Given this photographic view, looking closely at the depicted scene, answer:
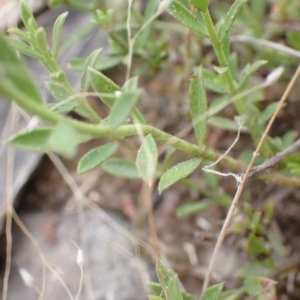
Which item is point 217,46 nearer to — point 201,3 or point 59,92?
point 201,3

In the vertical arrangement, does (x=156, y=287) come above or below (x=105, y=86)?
below

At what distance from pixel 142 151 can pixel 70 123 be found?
257mm

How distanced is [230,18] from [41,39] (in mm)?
453

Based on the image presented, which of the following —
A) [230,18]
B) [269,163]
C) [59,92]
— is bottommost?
[269,163]

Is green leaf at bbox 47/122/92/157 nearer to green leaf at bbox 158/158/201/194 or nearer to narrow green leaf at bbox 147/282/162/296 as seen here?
green leaf at bbox 158/158/201/194

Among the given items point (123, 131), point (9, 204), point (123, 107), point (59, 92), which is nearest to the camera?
point (123, 107)

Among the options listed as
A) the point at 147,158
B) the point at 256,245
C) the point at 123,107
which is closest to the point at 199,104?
the point at 147,158

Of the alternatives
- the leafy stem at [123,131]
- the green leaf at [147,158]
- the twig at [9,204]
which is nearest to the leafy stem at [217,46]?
the leafy stem at [123,131]

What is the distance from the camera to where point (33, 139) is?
0.94 meters

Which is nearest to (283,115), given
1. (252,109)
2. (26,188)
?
(252,109)

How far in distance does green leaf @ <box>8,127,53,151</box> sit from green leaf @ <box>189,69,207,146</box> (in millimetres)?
428

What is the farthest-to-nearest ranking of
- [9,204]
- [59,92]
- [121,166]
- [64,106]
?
[9,204], [121,166], [59,92], [64,106]

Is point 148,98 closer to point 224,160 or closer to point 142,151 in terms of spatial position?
point 224,160

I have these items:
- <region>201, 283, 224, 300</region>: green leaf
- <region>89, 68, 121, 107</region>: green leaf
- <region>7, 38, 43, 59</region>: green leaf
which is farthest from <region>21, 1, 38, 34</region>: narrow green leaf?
<region>201, 283, 224, 300</region>: green leaf
